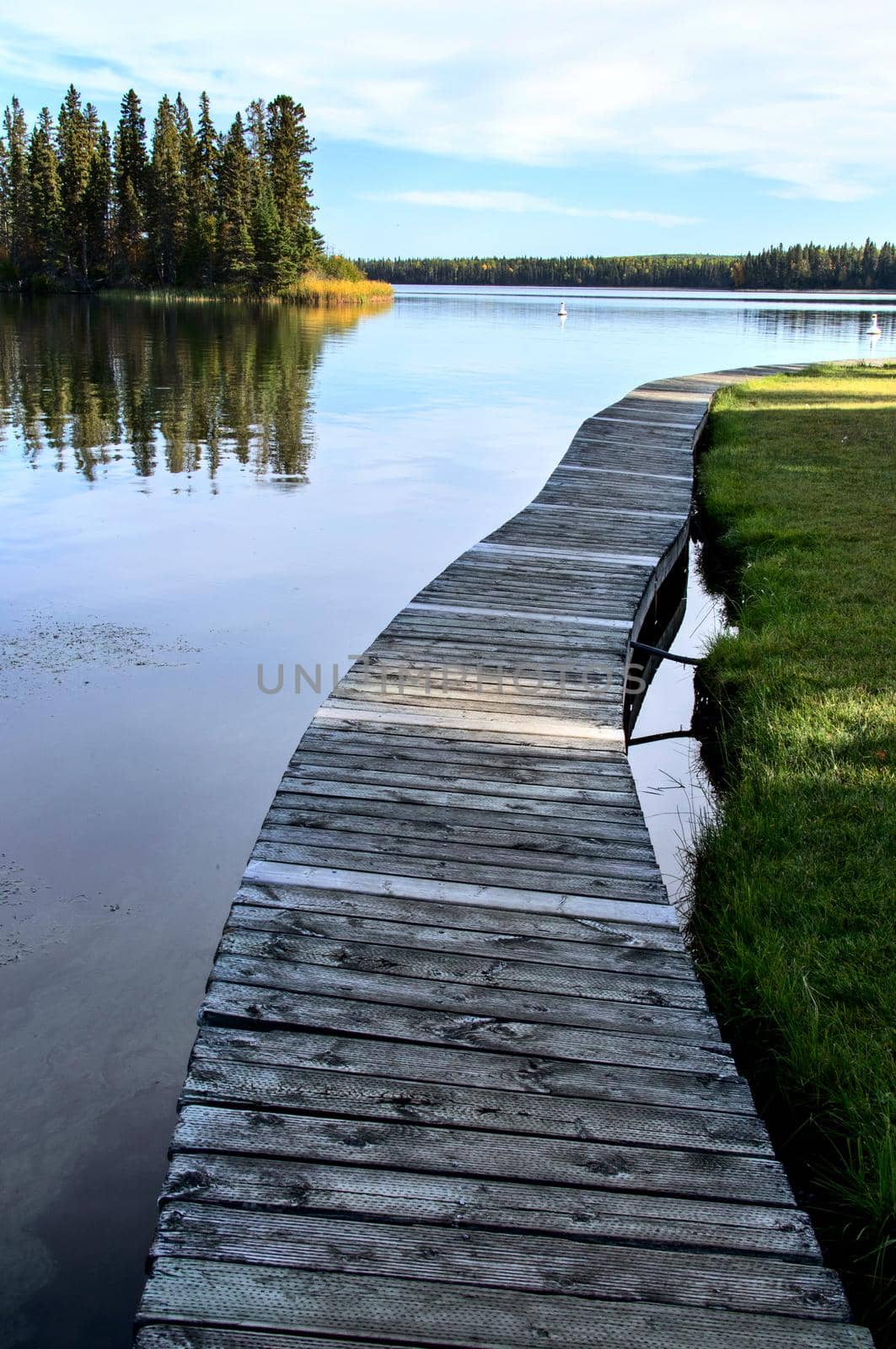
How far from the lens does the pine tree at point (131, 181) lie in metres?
56.3

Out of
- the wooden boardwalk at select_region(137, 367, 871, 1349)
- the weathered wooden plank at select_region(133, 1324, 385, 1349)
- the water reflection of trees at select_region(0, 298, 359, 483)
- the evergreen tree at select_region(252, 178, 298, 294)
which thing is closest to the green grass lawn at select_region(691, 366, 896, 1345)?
the wooden boardwalk at select_region(137, 367, 871, 1349)

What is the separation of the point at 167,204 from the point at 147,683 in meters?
55.8

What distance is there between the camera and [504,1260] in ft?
5.96

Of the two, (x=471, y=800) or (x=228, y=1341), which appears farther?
(x=471, y=800)

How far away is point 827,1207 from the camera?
2279mm

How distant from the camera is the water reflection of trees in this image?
12211mm

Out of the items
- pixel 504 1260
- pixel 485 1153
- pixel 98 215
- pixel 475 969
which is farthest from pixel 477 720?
pixel 98 215

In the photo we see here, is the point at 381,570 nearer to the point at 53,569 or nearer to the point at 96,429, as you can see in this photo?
the point at 53,569

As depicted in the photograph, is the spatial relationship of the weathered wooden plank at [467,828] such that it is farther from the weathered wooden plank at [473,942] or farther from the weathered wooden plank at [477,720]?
the weathered wooden plank at [477,720]

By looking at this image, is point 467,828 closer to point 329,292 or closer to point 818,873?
point 818,873

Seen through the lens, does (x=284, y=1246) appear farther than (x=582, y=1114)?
No

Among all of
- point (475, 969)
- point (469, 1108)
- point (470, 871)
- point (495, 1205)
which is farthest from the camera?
point (470, 871)

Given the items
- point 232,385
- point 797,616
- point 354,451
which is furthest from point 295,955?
point 232,385

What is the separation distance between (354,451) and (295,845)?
10636mm
